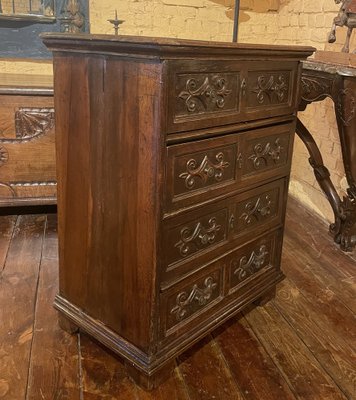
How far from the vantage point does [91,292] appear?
137 centimetres

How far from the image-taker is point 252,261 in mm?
1579

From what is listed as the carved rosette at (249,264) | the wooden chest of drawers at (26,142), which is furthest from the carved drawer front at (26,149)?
the carved rosette at (249,264)

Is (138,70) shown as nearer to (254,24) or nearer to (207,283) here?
(207,283)

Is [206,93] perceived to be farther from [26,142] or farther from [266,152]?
[26,142]

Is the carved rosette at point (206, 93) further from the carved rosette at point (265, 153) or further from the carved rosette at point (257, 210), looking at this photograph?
the carved rosette at point (257, 210)

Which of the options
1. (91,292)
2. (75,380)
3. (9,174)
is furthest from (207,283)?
(9,174)

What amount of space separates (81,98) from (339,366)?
3.71ft

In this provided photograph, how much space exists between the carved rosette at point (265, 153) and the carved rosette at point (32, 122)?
1.23 meters

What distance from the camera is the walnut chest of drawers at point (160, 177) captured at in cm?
108

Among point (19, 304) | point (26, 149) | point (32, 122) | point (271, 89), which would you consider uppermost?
point (271, 89)

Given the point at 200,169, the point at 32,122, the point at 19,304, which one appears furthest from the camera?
the point at 32,122

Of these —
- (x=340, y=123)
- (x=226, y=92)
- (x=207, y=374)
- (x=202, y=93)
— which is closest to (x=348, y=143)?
(x=340, y=123)

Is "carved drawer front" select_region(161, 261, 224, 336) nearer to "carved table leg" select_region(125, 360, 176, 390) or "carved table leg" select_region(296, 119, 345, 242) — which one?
"carved table leg" select_region(125, 360, 176, 390)

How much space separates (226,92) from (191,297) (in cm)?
60
